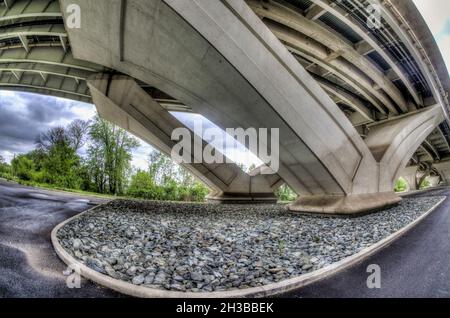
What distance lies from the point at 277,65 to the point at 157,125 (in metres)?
8.87

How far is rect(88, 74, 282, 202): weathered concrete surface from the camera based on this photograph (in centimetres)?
1147

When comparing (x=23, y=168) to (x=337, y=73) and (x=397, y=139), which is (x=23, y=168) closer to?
(x=337, y=73)

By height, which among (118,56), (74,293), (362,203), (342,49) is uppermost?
(342,49)

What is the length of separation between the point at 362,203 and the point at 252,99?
6538mm

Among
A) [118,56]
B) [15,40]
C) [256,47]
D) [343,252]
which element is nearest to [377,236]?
[343,252]

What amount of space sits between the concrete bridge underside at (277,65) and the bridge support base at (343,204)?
0.06 metres

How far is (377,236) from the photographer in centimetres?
550

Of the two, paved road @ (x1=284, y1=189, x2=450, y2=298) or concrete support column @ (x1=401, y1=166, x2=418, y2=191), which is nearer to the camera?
paved road @ (x1=284, y1=189, x2=450, y2=298)

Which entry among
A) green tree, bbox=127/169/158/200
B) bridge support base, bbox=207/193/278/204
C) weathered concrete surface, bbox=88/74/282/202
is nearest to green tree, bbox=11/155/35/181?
green tree, bbox=127/169/158/200

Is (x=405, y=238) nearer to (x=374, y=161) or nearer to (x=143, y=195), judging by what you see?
(x=374, y=161)

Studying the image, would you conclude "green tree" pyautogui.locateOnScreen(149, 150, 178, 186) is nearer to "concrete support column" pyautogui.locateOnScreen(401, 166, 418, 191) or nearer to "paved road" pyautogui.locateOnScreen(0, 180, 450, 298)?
"paved road" pyautogui.locateOnScreen(0, 180, 450, 298)

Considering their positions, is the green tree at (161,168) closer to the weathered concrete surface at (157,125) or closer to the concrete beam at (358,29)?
the weathered concrete surface at (157,125)

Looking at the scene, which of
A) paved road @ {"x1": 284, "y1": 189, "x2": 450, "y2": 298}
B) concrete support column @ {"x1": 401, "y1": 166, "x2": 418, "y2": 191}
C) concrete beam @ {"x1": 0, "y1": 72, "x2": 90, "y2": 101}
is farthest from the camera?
concrete support column @ {"x1": 401, "y1": 166, "x2": 418, "y2": 191}

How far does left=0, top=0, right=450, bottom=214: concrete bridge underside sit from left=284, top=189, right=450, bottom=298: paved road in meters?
3.82
